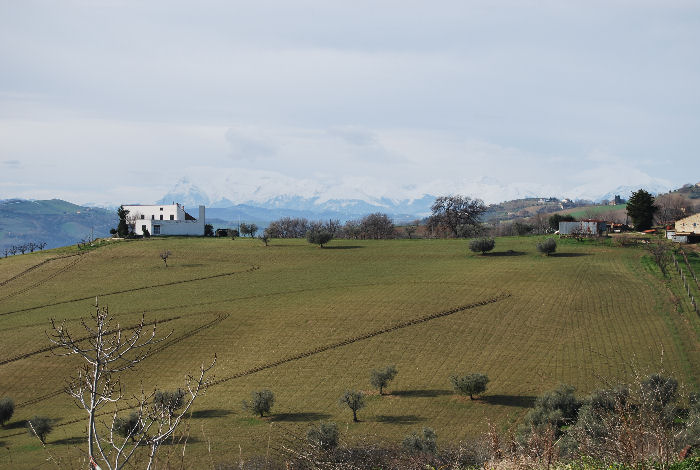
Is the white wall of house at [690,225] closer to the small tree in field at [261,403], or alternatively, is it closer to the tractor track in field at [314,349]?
the tractor track in field at [314,349]

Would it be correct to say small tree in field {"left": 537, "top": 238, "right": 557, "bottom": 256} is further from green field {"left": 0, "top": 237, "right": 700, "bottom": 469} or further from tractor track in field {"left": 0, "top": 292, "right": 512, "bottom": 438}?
tractor track in field {"left": 0, "top": 292, "right": 512, "bottom": 438}

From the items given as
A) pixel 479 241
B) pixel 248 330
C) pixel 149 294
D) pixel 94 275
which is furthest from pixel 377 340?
pixel 94 275

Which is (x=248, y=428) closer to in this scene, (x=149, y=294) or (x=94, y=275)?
(x=149, y=294)

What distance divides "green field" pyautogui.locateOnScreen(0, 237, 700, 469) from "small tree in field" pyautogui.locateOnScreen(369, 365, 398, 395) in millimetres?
993

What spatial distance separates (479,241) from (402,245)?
1760cm

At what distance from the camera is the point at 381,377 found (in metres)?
42.2

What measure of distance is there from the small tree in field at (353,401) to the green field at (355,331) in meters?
0.80

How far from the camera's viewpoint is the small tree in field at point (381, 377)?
138 ft

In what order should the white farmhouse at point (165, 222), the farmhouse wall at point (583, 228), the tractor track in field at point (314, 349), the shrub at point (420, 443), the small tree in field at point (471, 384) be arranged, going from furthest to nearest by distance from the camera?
the white farmhouse at point (165, 222)
the farmhouse wall at point (583, 228)
the tractor track in field at point (314, 349)
the small tree in field at point (471, 384)
the shrub at point (420, 443)

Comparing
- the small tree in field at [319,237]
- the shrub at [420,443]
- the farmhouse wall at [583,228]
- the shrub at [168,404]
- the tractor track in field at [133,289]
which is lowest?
the shrub at [420,443]

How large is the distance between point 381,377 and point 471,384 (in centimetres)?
635

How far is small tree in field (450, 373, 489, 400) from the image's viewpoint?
39969 mm

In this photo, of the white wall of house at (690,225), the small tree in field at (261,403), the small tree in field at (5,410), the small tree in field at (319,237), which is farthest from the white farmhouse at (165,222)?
the small tree in field at (261,403)

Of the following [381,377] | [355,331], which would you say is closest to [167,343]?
[355,331]
